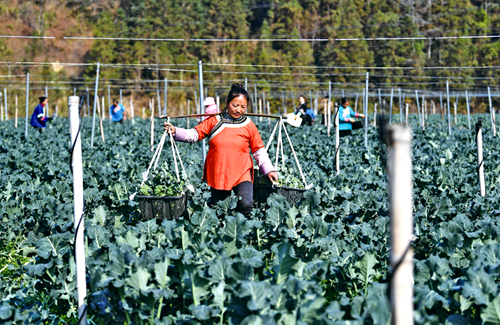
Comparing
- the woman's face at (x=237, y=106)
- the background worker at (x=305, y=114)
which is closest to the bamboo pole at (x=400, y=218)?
the woman's face at (x=237, y=106)

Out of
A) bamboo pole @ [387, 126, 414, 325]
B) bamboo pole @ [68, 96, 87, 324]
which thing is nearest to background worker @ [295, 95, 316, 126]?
bamboo pole @ [68, 96, 87, 324]

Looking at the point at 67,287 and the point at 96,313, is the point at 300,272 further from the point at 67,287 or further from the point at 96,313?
the point at 67,287

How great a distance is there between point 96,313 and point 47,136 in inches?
476

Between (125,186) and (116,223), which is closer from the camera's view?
(116,223)

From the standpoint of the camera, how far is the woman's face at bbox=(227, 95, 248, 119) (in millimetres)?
4512

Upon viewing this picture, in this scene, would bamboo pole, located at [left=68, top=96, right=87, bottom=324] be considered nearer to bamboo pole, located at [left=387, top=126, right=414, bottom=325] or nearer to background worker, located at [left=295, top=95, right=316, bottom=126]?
bamboo pole, located at [left=387, top=126, right=414, bottom=325]

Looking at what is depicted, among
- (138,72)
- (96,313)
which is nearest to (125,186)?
(96,313)

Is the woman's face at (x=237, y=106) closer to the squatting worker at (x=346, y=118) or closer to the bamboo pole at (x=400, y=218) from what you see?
the bamboo pole at (x=400, y=218)

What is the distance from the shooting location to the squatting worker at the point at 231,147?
180 inches

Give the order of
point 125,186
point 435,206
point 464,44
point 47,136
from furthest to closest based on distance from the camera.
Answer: point 464,44 < point 47,136 < point 125,186 < point 435,206

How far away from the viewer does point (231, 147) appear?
15.0ft

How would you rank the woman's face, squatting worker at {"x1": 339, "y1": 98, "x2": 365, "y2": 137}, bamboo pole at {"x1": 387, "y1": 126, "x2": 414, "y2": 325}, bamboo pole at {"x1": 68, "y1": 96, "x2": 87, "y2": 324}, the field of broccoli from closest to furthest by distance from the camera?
bamboo pole at {"x1": 387, "y1": 126, "x2": 414, "y2": 325}
the field of broccoli
bamboo pole at {"x1": 68, "y1": 96, "x2": 87, "y2": 324}
the woman's face
squatting worker at {"x1": 339, "y1": 98, "x2": 365, "y2": 137}

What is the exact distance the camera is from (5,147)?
11227mm

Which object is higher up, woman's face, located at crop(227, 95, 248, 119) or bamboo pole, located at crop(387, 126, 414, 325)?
woman's face, located at crop(227, 95, 248, 119)
